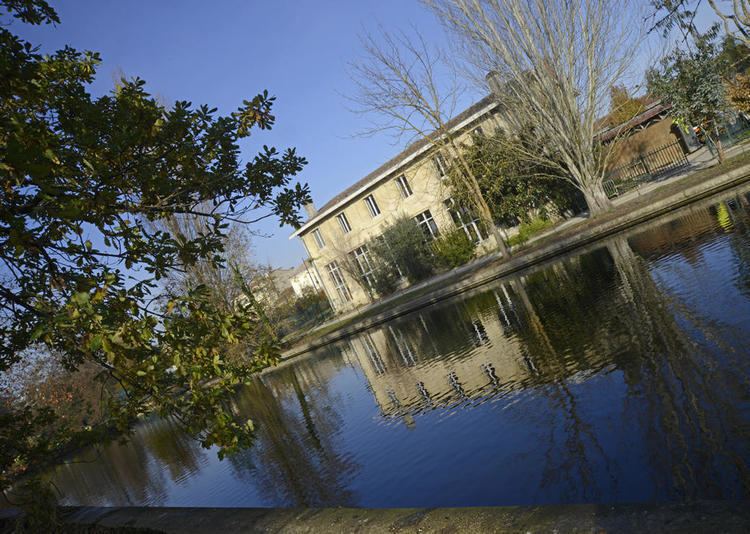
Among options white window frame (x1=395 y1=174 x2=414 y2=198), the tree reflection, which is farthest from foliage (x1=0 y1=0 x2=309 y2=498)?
white window frame (x1=395 y1=174 x2=414 y2=198)

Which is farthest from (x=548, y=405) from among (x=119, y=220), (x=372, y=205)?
(x=372, y=205)

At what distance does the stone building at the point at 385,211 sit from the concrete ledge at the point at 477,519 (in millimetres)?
19453

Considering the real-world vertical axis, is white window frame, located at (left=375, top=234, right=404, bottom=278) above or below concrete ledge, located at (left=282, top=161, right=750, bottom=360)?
above

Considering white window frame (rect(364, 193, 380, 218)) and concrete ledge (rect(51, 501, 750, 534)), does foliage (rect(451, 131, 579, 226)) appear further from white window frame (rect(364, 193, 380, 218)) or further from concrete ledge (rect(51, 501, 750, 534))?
concrete ledge (rect(51, 501, 750, 534))

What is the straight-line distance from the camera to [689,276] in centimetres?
867

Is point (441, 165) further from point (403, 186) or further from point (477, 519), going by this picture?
point (477, 519)

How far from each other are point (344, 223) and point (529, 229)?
46.6 ft

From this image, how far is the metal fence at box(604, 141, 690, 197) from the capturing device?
25.3 meters

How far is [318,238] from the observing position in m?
37.8

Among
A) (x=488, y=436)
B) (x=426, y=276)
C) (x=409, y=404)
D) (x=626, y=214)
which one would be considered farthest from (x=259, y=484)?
(x=426, y=276)

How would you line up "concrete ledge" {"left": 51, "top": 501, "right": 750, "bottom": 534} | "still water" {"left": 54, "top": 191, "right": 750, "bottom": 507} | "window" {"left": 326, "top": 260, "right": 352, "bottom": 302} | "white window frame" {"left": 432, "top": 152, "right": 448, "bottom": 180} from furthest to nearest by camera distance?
"window" {"left": 326, "top": 260, "right": 352, "bottom": 302} → "white window frame" {"left": 432, "top": 152, "right": 448, "bottom": 180} → "still water" {"left": 54, "top": 191, "right": 750, "bottom": 507} → "concrete ledge" {"left": 51, "top": 501, "right": 750, "bottom": 534}

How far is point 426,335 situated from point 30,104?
1141cm

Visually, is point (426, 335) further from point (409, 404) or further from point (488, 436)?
point (488, 436)

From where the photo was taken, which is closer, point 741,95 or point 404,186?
point 741,95
